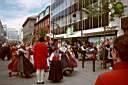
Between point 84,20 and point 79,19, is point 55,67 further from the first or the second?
point 79,19

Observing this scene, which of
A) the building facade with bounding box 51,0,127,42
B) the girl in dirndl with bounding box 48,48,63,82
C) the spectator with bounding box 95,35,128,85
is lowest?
the girl in dirndl with bounding box 48,48,63,82

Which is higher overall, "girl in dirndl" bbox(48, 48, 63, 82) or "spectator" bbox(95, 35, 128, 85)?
"spectator" bbox(95, 35, 128, 85)

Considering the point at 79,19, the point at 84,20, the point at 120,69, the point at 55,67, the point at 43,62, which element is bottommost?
the point at 55,67

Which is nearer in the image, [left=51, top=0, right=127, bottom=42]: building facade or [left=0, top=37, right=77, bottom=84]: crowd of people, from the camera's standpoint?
[left=0, top=37, right=77, bottom=84]: crowd of people

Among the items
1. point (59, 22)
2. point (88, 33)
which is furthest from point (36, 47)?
point (59, 22)

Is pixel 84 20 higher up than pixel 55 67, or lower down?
higher up

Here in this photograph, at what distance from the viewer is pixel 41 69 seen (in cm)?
1400

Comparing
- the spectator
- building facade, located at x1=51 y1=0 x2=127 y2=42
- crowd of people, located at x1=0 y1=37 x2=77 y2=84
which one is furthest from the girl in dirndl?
building facade, located at x1=51 y1=0 x2=127 y2=42

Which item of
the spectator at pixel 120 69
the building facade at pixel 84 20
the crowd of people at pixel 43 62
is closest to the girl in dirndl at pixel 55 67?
the crowd of people at pixel 43 62

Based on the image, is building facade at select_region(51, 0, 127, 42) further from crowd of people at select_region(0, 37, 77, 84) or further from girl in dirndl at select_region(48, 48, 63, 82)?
girl in dirndl at select_region(48, 48, 63, 82)

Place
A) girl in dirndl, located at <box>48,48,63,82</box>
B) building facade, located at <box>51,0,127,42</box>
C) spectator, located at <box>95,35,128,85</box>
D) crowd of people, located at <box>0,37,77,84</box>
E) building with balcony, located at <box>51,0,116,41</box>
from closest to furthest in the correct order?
1. spectator, located at <box>95,35,128,85</box>
2. crowd of people, located at <box>0,37,77,84</box>
3. girl in dirndl, located at <box>48,48,63,82</box>
4. building facade, located at <box>51,0,127,42</box>
5. building with balcony, located at <box>51,0,116,41</box>

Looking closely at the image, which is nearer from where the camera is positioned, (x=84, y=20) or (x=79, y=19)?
(x=84, y=20)

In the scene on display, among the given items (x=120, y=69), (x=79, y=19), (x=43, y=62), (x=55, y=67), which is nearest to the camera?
(x=120, y=69)

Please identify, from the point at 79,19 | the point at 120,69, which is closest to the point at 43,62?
the point at 120,69
